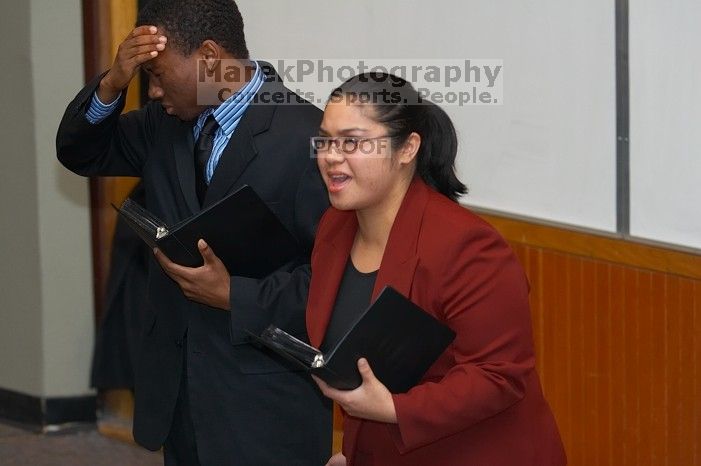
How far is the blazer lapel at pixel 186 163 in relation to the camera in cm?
312

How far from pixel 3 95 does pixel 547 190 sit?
2717 millimetres

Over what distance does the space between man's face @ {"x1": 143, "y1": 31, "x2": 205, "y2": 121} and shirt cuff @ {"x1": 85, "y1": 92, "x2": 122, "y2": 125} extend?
17 centimetres

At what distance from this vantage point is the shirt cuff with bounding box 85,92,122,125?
3191mm

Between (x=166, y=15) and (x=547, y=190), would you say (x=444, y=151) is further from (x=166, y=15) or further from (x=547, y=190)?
(x=547, y=190)

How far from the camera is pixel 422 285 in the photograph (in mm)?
2402

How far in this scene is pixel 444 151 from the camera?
2570mm

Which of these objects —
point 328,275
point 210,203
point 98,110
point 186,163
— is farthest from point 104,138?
point 328,275

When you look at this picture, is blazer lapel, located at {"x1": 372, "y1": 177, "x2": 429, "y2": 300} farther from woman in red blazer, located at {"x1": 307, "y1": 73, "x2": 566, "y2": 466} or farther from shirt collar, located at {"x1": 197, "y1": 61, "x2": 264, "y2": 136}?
shirt collar, located at {"x1": 197, "y1": 61, "x2": 264, "y2": 136}

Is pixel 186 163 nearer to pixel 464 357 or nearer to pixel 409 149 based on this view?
pixel 409 149

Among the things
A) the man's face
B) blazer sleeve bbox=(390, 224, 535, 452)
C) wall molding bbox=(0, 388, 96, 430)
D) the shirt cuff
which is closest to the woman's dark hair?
blazer sleeve bbox=(390, 224, 535, 452)

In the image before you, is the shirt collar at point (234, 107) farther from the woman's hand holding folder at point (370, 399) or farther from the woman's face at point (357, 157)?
the woman's hand holding folder at point (370, 399)

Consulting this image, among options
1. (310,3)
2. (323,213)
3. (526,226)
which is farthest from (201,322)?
(310,3)

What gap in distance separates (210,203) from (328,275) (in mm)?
587

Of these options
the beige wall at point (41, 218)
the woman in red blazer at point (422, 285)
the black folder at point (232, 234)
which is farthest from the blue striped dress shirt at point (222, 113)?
the beige wall at point (41, 218)
